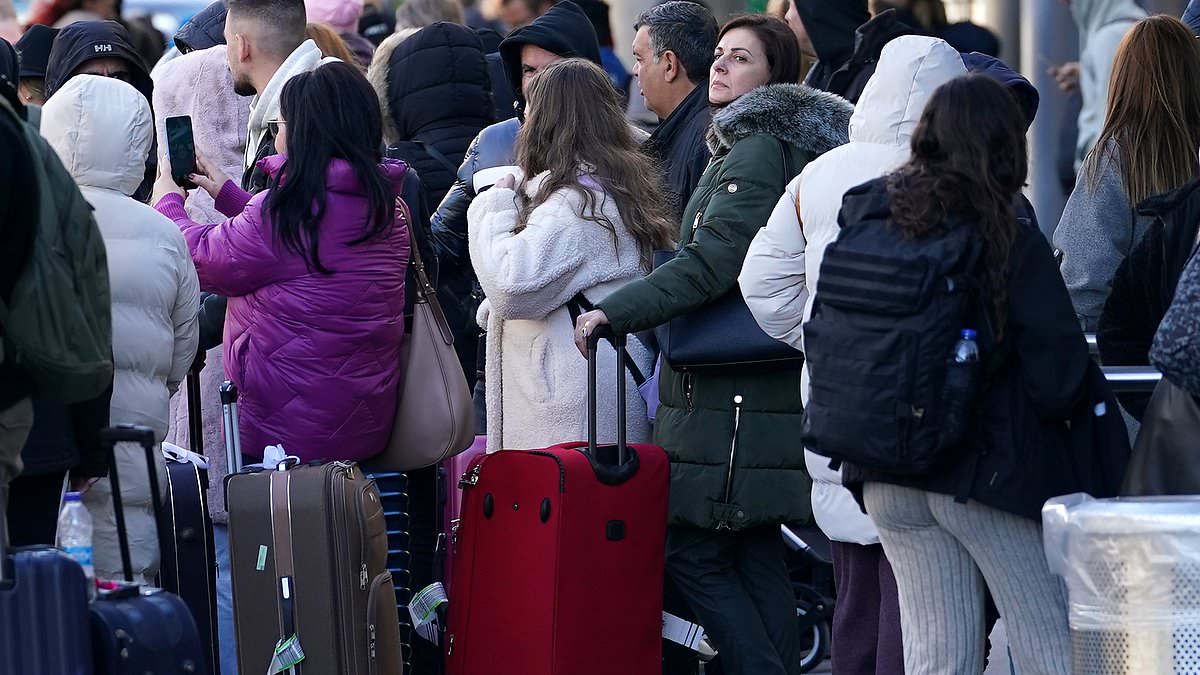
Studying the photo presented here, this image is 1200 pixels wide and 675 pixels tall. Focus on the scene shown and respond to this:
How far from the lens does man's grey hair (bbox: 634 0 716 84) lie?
6172mm

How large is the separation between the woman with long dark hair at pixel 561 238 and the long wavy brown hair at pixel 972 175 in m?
1.65

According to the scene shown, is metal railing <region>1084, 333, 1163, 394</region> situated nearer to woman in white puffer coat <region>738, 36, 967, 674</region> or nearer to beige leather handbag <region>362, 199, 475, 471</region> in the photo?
woman in white puffer coat <region>738, 36, 967, 674</region>

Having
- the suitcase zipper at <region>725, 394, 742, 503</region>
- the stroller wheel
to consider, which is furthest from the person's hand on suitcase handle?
the stroller wheel

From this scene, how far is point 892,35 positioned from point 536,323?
72.2 inches

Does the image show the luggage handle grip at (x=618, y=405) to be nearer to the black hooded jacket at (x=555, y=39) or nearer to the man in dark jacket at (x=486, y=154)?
the man in dark jacket at (x=486, y=154)

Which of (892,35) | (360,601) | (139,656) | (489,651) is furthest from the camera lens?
(892,35)

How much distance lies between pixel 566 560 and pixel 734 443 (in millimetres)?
559

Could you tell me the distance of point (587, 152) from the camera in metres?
5.48

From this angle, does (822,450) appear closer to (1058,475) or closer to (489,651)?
(1058,475)

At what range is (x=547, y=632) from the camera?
512 centimetres

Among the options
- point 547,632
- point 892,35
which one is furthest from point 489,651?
point 892,35

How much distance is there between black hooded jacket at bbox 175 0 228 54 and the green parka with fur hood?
2.56m

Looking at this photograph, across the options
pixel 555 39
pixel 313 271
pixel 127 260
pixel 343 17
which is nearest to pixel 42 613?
pixel 127 260

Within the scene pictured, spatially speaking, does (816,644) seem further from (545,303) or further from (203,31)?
(203,31)
